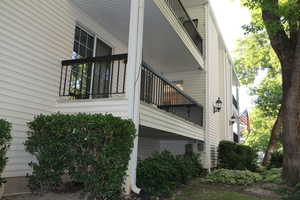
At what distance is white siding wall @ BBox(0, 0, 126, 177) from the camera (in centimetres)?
552

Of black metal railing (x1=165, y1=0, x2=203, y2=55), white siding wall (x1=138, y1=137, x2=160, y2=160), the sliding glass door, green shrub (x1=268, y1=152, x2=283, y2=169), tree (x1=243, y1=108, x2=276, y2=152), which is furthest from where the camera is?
tree (x1=243, y1=108, x2=276, y2=152)

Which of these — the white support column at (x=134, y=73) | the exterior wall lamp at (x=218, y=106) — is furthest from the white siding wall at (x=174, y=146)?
the white support column at (x=134, y=73)

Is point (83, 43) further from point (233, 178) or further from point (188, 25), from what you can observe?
point (233, 178)

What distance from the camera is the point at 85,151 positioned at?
4844mm

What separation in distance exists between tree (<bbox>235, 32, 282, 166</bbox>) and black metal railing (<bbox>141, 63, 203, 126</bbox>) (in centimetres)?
691

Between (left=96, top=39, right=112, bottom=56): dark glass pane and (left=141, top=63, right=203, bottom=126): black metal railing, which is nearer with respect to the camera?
(left=141, top=63, right=203, bottom=126): black metal railing

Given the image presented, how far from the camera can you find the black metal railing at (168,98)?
7.74m

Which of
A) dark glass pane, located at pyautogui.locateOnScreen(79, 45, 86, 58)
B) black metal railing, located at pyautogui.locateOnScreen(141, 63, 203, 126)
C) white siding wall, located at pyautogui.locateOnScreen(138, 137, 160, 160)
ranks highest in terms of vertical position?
dark glass pane, located at pyautogui.locateOnScreen(79, 45, 86, 58)

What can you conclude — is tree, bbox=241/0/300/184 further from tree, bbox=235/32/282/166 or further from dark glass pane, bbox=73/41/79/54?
tree, bbox=235/32/282/166

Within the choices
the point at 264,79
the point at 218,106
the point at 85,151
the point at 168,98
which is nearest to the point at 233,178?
the point at 168,98

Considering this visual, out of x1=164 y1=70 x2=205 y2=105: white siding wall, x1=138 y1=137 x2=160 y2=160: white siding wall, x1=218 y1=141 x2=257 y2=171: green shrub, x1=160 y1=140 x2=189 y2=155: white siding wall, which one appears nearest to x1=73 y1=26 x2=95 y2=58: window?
x1=138 y1=137 x2=160 y2=160: white siding wall

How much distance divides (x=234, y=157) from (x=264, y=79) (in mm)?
14928

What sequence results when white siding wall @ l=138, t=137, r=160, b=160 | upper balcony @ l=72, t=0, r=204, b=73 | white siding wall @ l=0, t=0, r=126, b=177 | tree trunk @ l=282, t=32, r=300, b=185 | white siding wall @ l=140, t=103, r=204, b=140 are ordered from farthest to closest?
white siding wall @ l=138, t=137, r=160, b=160 → tree trunk @ l=282, t=32, r=300, b=185 → upper balcony @ l=72, t=0, r=204, b=73 → white siding wall @ l=140, t=103, r=204, b=140 → white siding wall @ l=0, t=0, r=126, b=177

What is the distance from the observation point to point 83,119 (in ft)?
16.4
